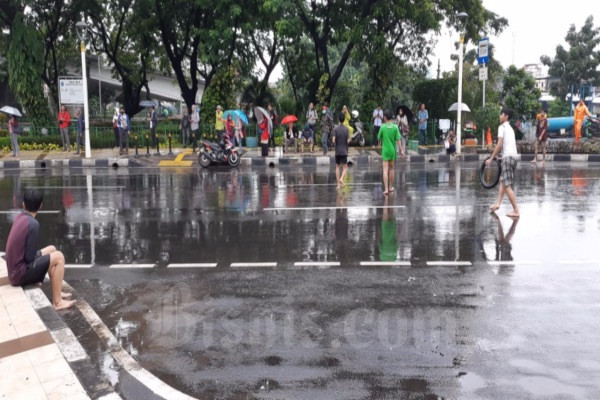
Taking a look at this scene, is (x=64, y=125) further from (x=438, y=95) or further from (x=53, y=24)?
(x=438, y=95)

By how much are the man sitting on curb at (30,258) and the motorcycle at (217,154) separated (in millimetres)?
14514

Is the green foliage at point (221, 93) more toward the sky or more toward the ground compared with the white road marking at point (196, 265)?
more toward the sky

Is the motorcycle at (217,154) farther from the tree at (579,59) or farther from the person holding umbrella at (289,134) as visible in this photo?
the tree at (579,59)

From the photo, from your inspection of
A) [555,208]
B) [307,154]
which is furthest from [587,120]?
[555,208]

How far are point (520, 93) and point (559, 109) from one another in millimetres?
25661

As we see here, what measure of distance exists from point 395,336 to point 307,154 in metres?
19.8

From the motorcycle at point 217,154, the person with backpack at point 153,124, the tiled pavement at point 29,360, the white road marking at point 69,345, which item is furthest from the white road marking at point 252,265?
the person with backpack at point 153,124

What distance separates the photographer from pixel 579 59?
51750mm

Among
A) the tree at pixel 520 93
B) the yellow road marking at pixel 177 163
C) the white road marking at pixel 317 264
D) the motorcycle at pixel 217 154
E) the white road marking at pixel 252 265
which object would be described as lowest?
the white road marking at pixel 252 265

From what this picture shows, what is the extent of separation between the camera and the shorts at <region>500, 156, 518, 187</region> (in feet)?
39.1

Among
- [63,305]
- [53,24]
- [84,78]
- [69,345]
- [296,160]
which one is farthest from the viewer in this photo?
[53,24]

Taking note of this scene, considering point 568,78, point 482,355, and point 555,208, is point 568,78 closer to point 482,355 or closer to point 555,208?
point 555,208

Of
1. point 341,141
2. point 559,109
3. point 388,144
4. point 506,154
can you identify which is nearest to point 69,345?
point 506,154

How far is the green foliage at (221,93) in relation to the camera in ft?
97.5
